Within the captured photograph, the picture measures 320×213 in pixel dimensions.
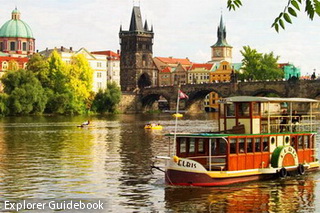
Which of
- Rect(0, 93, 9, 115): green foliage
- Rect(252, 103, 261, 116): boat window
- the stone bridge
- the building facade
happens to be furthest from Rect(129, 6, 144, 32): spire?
Rect(252, 103, 261, 116): boat window

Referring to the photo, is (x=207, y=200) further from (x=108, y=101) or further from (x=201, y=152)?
(x=108, y=101)

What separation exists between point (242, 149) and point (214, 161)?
144 centimetres

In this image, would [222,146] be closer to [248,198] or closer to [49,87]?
[248,198]

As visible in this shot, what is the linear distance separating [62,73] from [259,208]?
316ft

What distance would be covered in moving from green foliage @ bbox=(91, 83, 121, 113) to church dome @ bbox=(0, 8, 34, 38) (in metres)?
53.5

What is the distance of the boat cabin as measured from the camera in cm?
2747

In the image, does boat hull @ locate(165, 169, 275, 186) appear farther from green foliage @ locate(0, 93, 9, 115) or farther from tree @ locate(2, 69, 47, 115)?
tree @ locate(2, 69, 47, 115)

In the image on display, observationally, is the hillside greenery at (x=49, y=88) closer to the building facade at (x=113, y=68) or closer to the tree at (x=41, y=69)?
the tree at (x=41, y=69)

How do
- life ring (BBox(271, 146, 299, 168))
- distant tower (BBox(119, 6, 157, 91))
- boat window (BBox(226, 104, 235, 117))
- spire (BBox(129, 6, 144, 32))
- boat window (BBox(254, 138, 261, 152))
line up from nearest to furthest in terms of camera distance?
boat window (BBox(254, 138, 261, 152)) → life ring (BBox(271, 146, 299, 168)) → boat window (BBox(226, 104, 235, 117)) → distant tower (BBox(119, 6, 157, 91)) → spire (BBox(129, 6, 144, 32))

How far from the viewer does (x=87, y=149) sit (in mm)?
46375

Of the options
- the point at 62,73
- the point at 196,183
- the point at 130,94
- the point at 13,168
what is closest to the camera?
the point at 196,183

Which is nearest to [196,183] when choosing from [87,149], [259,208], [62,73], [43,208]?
[259,208]

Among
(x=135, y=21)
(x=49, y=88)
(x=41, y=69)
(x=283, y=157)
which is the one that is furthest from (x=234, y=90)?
(x=283, y=157)

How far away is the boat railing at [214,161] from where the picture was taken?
27.2 meters
